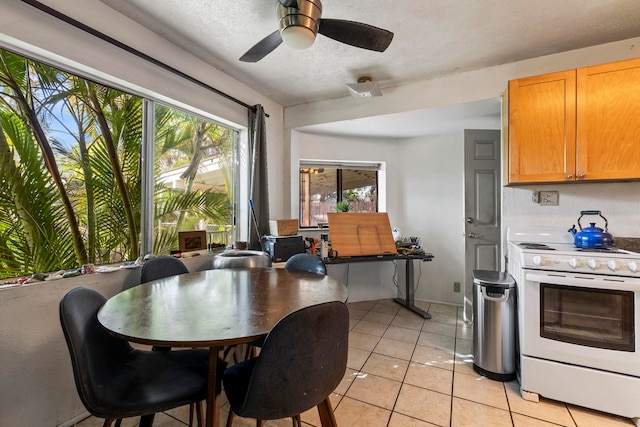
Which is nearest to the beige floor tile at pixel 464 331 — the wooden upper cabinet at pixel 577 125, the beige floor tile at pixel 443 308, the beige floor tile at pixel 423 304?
the beige floor tile at pixel 443 308

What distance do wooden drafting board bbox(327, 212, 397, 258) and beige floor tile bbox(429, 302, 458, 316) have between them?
3.19 ft

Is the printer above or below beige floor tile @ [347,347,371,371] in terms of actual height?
above

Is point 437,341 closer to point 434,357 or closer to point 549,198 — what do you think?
point 434,357


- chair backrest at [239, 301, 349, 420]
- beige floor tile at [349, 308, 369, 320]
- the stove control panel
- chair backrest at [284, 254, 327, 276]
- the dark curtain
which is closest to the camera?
chair backrest at [239, 301, 349, 420]

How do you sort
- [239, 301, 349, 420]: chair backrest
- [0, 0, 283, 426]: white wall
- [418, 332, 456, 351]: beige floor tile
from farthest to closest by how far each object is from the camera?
1. [418, 332, 456, 351]: beige floor tile
2. [0, 0, 283, 426]: white wall
3. [239, 301, 349, 420]: chair backrest

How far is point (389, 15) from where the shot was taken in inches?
74.7

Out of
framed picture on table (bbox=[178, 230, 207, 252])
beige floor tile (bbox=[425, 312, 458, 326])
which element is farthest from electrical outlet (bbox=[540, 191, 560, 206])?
framed picture on table (bbox=[178, 230, 207, 252])

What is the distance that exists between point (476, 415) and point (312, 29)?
2491 mm

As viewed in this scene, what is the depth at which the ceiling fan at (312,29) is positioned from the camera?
1512 millimetres

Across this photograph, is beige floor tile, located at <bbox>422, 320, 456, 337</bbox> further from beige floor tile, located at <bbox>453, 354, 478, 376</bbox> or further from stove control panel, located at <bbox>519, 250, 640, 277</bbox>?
stove control panel, located at <bbox>519, 250, 640, 277</bbox>

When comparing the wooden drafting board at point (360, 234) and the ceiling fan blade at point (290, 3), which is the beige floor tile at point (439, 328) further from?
the ceiling fan blade at point (290, 3)

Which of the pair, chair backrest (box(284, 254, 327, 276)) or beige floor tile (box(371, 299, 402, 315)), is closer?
chair backrest (box(284, 254, 327, 276))

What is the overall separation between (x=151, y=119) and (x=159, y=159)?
1.04ft

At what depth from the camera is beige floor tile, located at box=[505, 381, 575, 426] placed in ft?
5.49
